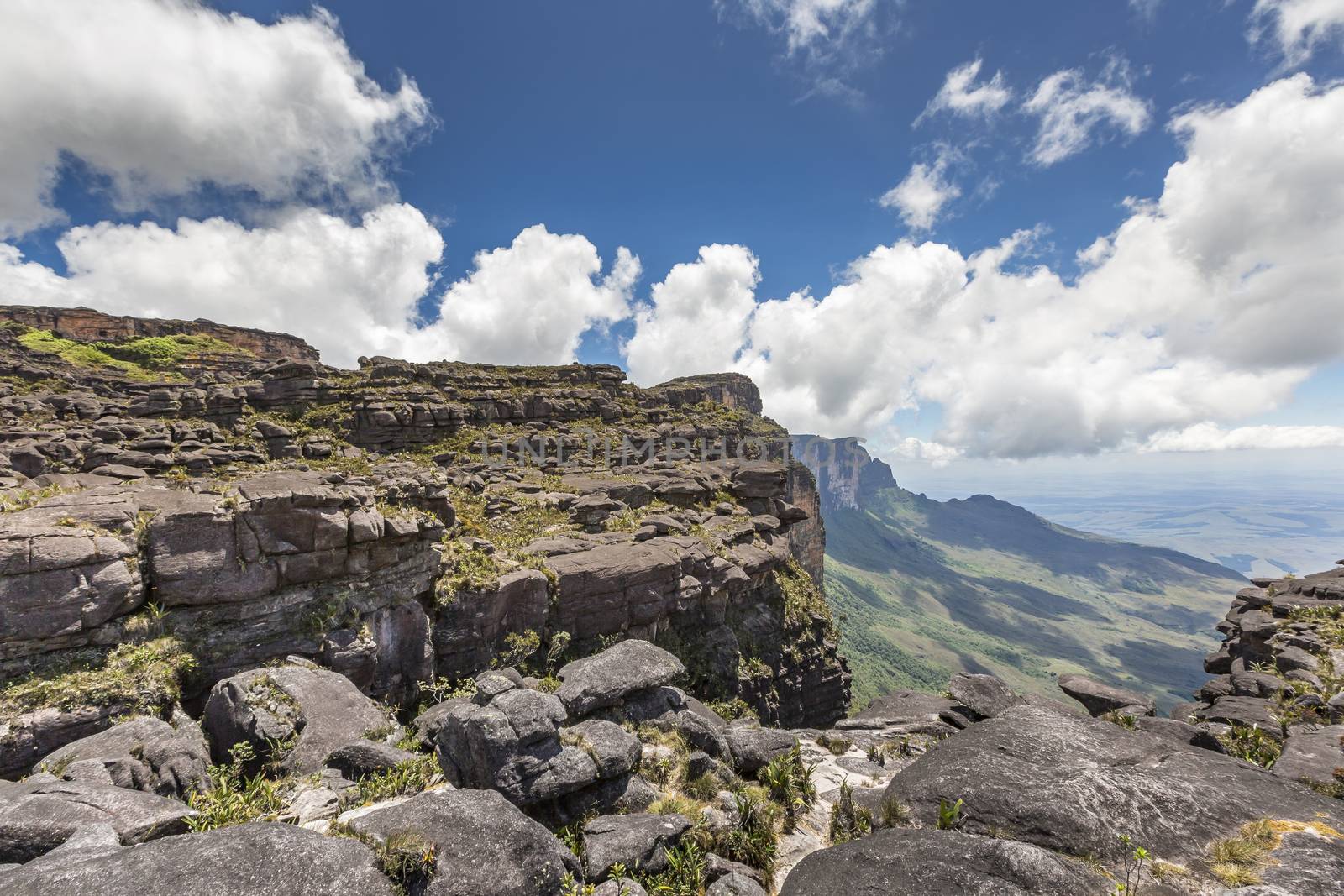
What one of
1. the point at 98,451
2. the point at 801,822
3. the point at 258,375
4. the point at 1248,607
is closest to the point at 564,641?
the point at 801,822

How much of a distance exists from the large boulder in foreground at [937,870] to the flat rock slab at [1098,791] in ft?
3.92

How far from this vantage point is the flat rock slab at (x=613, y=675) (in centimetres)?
1383

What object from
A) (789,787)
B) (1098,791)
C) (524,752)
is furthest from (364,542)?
(1098,791)

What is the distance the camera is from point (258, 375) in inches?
2231

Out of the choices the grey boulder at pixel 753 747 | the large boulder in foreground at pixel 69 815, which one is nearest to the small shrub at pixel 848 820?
the grey boulder at pixel 753 747

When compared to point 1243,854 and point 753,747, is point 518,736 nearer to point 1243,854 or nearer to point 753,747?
point 753,747

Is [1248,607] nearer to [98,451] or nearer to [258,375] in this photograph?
[98,451]

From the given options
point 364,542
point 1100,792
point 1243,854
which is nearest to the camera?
point 1243,854

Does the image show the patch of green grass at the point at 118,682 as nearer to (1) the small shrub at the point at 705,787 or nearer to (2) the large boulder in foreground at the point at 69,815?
(2) the large boulder in foreground at the point at 69,815

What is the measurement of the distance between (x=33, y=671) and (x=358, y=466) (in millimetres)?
29214

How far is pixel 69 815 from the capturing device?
7539mm

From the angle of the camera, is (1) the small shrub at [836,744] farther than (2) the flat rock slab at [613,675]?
Yes

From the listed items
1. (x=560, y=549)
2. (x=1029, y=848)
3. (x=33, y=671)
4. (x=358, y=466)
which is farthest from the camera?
(x=358, y=466)

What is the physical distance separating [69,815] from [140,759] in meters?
3.58
